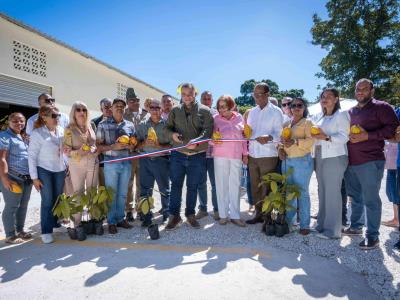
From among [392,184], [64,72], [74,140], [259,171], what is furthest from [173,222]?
[64,72]

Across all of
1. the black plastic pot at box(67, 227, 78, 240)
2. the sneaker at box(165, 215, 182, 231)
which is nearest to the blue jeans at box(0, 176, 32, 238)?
the black plastic pot at box(67, 227, 78, 240)

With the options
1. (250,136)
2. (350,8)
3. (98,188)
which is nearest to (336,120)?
(250,136)

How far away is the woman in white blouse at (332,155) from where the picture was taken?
393 cm

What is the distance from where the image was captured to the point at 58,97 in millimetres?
11797

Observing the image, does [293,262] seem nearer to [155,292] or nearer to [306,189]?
[306,189]

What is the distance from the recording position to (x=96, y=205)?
432 centimetres

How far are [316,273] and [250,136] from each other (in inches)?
89.9

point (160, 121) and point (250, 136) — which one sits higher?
point (160, 121)

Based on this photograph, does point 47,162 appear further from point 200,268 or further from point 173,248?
point 200,268

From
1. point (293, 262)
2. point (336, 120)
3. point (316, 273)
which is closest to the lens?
point (316, 273)

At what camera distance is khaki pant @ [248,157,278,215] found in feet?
15.1

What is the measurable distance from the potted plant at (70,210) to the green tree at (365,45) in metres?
20.2

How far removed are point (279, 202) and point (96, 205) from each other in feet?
8.86

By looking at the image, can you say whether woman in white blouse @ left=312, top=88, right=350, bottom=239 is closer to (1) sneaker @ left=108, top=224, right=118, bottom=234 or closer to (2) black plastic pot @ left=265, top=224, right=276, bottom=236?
(2) black plastic pot @ left=265, top=224, right=276, bottom=236
